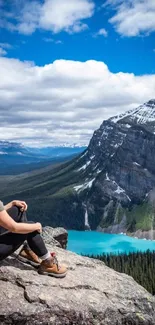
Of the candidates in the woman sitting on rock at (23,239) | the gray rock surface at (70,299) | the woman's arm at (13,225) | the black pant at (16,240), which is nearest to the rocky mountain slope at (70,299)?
the gray rock surface at (70,299)

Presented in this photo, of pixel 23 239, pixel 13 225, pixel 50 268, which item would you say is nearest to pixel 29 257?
pixel 50 268

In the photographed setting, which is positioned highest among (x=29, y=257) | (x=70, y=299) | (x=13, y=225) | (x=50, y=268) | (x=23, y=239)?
(x=13, y=225)

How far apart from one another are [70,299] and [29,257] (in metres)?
2.59

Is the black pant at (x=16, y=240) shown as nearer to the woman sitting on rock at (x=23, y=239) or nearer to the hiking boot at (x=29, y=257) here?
the woman sitting on rock at (x=23, y=239)

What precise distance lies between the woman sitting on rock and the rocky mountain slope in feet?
1.20

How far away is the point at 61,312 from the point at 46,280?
1.63 meters

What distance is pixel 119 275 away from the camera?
1861 cm

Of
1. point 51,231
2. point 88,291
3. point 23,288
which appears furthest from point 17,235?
point 51,231

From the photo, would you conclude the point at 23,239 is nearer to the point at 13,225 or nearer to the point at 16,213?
the point at 16,213

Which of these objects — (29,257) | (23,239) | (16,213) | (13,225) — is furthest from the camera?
(29,257)

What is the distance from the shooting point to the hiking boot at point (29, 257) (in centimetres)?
1598

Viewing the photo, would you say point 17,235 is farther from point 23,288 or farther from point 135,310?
point 135,310

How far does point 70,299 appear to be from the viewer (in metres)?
14.7

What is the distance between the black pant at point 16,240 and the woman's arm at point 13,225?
459 mm
